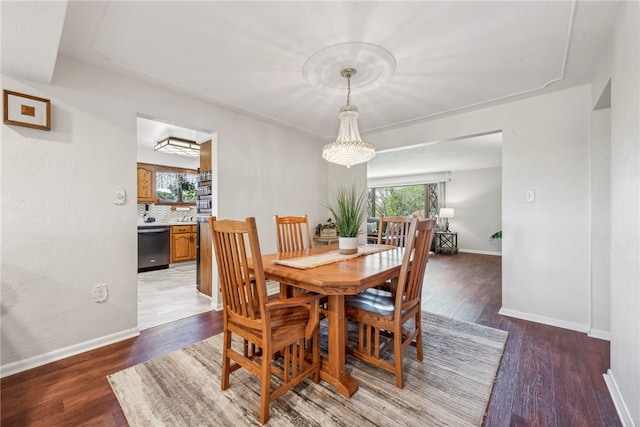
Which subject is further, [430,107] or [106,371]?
[430,107]

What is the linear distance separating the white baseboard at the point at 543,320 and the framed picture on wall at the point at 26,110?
4549mm

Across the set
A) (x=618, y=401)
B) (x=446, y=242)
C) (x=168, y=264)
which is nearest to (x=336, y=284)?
(x=618, y=401)

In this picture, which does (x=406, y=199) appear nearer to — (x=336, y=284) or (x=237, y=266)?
(x=336, y=284)

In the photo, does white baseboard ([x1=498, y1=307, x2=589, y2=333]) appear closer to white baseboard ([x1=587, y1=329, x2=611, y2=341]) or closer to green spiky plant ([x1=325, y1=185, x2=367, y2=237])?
white baseboard ([x1=587, y1=329, x2=611, y2=341])

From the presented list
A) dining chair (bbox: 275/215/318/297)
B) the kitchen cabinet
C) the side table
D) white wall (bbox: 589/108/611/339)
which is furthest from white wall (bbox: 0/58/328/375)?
the side table

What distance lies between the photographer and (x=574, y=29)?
5.80 ft

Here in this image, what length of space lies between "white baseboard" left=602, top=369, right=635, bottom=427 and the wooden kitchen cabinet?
6579 mm

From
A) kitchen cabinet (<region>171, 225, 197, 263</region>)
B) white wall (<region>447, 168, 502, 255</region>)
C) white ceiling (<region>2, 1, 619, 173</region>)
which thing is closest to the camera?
white ceiling (<region>2, 1, 619, 173</region>)

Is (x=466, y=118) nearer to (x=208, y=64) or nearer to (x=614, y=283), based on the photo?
(x=614, y=283)

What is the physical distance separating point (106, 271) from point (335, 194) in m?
→ 3.29

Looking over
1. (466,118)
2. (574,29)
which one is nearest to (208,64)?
(574,29)

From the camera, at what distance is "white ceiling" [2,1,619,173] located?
1.58m

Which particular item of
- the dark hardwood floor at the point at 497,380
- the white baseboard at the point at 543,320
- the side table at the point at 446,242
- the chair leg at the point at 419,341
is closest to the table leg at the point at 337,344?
the chair leg at the point at 419,341

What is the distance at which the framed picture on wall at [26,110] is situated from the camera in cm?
182
